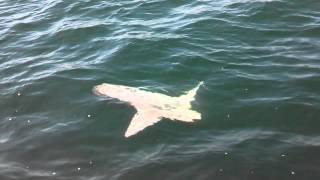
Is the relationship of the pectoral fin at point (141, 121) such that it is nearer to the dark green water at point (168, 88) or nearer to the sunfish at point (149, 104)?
the sunfish at point (149, 104)

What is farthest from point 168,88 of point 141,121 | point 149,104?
point 141,121

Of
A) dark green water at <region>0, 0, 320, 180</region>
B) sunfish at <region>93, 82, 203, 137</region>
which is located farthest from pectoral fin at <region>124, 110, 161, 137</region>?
dark green water at <region>0, 0, 320, 180</region>

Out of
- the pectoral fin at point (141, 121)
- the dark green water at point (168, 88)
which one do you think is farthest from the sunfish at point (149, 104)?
the dark green water at point (168, 88)

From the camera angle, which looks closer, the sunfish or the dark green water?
the dark green water

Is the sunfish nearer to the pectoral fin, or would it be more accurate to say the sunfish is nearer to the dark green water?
the pectoral fin

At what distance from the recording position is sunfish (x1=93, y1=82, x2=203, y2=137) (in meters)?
9.95

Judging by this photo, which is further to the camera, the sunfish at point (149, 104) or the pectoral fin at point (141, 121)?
the sunfish at point (149, 104)

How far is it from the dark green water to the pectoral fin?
20cm

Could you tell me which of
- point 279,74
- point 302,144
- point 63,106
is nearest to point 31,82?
point 63,106

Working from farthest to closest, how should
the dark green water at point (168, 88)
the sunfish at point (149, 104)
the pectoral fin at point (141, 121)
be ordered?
the sunfish at point (149, 104) < the pectoral fin at point (141, 121) < the dark green water at point (168, 88)

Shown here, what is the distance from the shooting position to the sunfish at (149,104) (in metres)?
9.95

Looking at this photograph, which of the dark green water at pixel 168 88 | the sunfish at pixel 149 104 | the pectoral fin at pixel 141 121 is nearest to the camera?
the dark green water at pixel 168 88

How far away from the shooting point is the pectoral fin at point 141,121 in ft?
31.7

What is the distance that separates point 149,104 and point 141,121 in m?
1.00
